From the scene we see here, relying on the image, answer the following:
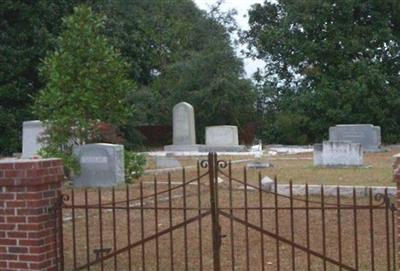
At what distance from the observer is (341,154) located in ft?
61.2

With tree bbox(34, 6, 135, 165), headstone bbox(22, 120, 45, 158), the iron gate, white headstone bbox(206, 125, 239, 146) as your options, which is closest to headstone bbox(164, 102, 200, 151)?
white headstone bbox(206, 125, 239, 146)

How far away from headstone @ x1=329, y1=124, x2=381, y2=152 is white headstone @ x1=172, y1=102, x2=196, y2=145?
634cm

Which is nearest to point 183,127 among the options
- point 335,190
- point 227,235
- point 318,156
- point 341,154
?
point 318,156

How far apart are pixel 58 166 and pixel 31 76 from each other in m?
25.9

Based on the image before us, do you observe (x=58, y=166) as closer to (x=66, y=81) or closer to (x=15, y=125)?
(x=66, y=81)

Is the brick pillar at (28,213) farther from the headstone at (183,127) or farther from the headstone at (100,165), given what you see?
the headstone at (183,127)

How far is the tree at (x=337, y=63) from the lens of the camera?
1362 inches

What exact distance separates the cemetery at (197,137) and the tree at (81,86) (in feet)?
0.10

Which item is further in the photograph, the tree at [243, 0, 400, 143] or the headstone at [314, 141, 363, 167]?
the tree at [243, 0, 400, 143]

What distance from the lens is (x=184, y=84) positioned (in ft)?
115

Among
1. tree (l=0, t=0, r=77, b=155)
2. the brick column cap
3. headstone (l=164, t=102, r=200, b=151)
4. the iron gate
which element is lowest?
the iron gate

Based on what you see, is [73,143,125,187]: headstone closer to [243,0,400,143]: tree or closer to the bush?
the bush

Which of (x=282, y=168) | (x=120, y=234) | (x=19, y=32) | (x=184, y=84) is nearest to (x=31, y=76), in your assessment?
(x=19, y=32)

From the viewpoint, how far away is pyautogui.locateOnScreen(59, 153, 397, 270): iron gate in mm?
5445
